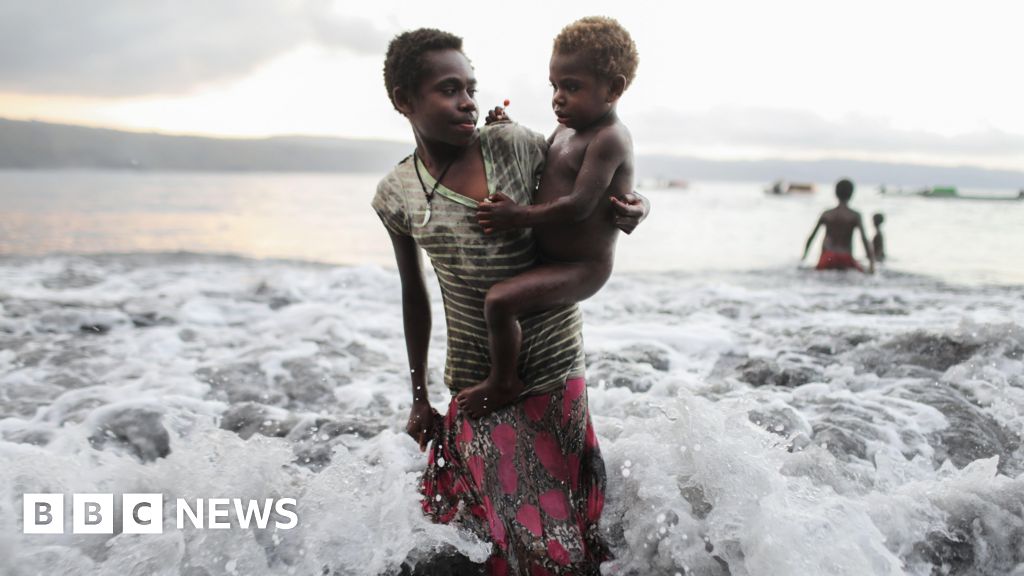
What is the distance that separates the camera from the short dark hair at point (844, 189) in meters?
9.55

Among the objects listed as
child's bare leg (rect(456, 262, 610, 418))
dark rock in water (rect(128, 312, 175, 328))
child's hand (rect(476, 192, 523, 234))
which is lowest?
dark rock in water (rect(128, 312, 175, 328))

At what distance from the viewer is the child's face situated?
6.73 feet

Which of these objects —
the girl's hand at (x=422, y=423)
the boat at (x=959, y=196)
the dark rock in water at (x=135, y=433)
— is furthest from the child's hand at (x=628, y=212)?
the boat at (x=959, y=196)

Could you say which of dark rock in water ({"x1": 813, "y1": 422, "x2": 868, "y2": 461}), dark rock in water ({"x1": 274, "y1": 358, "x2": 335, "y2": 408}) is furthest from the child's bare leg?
dark rock in water ({"x1": 274, "y1": 358, "x2": 335, "y2": 408})

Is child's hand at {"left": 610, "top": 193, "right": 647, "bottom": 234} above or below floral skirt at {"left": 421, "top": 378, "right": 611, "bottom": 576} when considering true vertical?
above

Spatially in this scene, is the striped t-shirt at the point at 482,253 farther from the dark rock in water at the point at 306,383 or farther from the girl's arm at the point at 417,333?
the dark rock in water at the point at 306,383

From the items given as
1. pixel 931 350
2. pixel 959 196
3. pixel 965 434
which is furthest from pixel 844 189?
pixel 959 196

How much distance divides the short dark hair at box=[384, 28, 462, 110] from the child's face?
0.97ft

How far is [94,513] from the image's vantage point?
2.72m

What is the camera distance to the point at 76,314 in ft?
20.7

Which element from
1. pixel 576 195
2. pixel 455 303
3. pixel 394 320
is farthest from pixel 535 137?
pixel 394 320

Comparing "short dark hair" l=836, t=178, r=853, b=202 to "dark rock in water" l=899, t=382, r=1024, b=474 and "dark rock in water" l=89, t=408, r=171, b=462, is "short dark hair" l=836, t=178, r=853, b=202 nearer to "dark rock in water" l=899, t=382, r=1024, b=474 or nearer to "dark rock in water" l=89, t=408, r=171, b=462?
"dark rock in water" l=899, t=382, r=1024, b=474

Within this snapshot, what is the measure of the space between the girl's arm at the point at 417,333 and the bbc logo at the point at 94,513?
98 centimetres

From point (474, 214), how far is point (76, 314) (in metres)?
5.52
